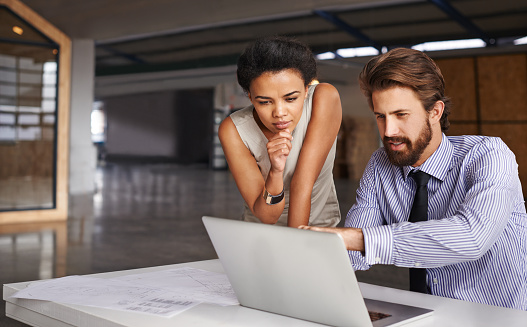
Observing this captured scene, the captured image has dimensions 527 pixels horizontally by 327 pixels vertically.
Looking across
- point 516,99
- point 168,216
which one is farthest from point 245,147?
point 168,216

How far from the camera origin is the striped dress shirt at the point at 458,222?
115cm

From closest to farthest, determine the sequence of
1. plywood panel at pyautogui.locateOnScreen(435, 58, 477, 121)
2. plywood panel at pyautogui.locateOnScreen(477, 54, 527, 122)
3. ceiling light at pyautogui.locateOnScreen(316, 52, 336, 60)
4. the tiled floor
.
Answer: the tiled floor < plywood panel at pyautogui.locateOnScreen(477, 54, 527, 122) < plywood panel at pyautogui.locateOnScreen(435, 58, 477, 121) < ceiling light at pyautogui.locateOnScreen(316, 52, 336, 60)

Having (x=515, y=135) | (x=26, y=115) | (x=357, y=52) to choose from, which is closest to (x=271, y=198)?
(x=515, y=135)

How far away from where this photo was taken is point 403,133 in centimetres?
135

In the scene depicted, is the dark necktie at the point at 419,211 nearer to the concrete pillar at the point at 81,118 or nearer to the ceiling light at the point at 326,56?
the ceiling light at the point at 326,56

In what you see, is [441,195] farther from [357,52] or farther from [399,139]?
[357,52]

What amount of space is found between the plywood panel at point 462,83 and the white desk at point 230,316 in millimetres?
5328

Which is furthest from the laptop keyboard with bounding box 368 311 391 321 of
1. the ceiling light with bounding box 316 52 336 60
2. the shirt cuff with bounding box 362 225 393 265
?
the ceiling light with bounding box 316 52 336 60

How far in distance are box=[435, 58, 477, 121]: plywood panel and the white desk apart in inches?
210

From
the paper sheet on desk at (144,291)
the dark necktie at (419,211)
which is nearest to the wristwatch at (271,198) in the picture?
the paper sheet on desk at (144,291)

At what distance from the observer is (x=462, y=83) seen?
20.5 ft

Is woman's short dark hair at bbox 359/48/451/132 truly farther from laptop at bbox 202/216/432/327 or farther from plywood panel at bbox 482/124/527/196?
plywood panel at bbox 482/124/527/196

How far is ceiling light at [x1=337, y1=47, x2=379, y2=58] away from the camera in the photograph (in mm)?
7070

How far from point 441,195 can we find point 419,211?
3.2 inches
